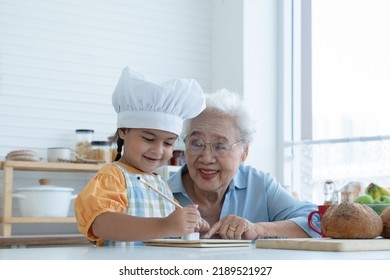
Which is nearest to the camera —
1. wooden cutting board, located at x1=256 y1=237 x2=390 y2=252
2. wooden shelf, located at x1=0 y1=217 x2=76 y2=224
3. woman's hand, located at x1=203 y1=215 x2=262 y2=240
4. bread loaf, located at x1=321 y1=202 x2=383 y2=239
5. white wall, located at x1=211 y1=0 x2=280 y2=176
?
wooden cutting board, located at x1=256 y1=237 x2=390 y2=252

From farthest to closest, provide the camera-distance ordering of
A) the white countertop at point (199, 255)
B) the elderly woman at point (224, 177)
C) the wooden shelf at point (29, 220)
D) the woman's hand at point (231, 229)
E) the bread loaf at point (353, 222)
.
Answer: the wooden shelf at point (29, 220)
the elderly woman at point (224, 177)
the woman's hand at point (231, 229)
the bread loaf at point (353, 222)
the white countertop at point (199, 255)

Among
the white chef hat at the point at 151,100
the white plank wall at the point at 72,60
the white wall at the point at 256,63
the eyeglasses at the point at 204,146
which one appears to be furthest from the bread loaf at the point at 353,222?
the white wall at the point at 256,63

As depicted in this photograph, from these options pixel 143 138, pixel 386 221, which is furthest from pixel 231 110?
pixel 386 221

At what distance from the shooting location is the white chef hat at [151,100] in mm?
2006

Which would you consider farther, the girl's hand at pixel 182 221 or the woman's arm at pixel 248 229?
the woman's arm at pixel 248 229

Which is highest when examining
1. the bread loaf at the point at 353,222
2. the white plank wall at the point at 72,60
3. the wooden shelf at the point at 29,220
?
the white plank wall at the point at 72,60

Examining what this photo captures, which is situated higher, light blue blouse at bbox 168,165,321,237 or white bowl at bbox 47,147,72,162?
white bowl at bbox 47,147,72,162

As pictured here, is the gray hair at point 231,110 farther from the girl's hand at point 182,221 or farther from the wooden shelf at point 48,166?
the wooden shelf at point 48,166

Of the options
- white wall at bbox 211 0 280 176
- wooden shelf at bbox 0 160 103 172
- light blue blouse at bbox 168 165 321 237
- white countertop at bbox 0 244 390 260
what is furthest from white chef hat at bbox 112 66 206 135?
white wall at bbox 211 0 280 176

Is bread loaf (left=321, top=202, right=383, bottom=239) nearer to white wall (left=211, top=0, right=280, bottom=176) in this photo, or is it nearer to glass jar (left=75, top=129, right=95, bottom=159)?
glass jar (left=75, top=129, right=95, bottom=159)

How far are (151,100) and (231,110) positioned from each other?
43 cm

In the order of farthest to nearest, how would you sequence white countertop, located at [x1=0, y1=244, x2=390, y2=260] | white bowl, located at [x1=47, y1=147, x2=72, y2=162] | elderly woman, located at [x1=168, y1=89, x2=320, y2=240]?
white bowl, located at [x1=47, y1=147, x2=72, y2=162], elderly woman, located at [x1=168, y1=89, x2=320, y2=240], white countertop, located at [x1=0, y1=244, x2=390, y2=260]

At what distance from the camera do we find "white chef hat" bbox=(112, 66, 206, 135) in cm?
201
